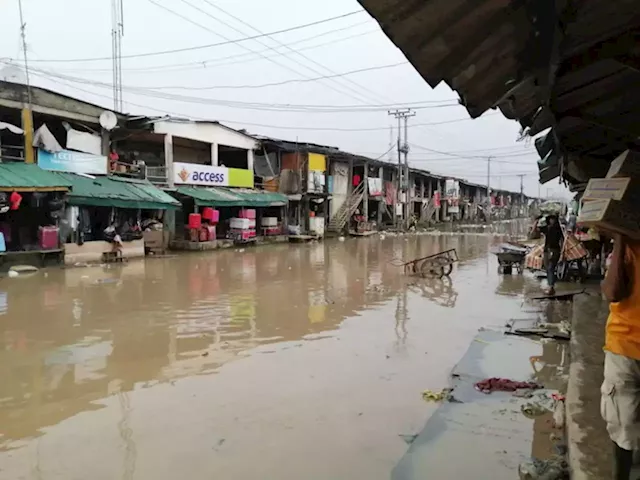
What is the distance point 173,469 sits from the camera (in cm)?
432

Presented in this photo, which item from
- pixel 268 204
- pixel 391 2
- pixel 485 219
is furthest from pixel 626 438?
pixel 485 219

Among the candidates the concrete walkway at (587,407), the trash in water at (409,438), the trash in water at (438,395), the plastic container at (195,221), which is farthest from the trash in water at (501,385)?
the plastic container at (195,221)

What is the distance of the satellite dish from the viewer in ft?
68.0

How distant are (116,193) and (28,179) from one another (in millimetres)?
3554

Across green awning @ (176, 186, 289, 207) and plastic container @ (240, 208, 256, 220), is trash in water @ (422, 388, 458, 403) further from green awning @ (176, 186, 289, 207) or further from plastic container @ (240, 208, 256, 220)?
plastic container @ (240, 208, 256, 220)

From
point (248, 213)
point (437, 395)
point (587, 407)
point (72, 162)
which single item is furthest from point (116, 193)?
point (587, 407)

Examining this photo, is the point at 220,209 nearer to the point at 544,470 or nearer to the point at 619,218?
the point at 544,470

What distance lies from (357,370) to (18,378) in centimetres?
441

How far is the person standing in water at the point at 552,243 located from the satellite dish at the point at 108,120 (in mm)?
16910

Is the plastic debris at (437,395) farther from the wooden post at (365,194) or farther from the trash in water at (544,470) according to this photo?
the wooden post at (365,194)

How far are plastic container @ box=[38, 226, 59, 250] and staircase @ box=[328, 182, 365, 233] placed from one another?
71.5ft

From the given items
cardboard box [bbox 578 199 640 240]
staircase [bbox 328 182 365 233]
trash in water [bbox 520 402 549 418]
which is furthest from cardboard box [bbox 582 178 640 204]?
staircase [bbox 328 182 365 233]

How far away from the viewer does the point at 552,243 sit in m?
11.7

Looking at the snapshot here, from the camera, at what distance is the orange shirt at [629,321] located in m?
2.78
